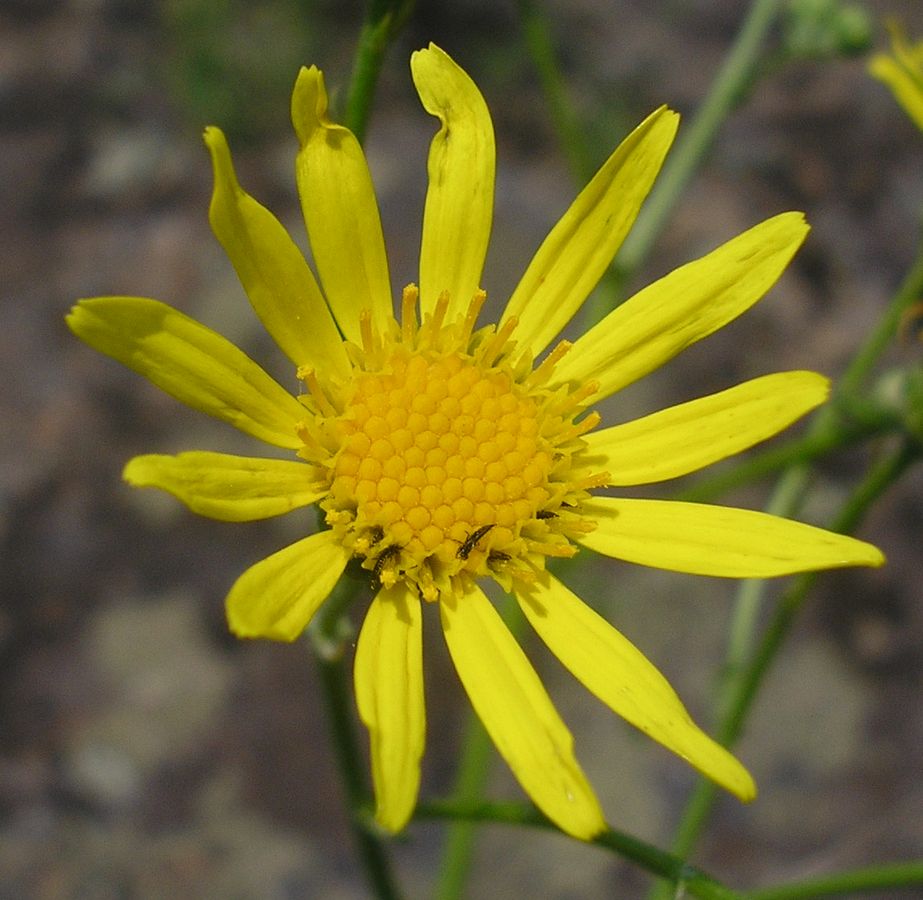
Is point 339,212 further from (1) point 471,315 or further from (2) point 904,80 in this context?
(2) point 904,80

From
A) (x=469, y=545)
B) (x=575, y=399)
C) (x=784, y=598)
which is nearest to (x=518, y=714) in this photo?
(x=469, y=545)

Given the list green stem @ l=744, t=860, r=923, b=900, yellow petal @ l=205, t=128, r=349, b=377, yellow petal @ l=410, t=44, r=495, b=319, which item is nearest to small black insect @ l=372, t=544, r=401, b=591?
yellow petal @ l=205, t=128, r=349, b=377

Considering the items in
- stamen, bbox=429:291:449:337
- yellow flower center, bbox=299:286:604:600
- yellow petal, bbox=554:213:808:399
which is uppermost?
yellow petal, bbox=554:213:808:399

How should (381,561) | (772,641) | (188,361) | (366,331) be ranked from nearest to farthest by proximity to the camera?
1. (188,361)
2. (381,561)
3. (366,331)
4. (772,641)

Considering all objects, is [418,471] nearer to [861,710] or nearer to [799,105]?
[861,710]

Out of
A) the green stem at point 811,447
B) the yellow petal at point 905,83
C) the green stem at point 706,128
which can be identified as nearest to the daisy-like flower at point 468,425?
the green stem at point 811,447

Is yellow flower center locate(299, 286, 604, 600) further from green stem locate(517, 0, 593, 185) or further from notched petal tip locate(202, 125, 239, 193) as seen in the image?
green stem locate(517, 0, 593, 185)

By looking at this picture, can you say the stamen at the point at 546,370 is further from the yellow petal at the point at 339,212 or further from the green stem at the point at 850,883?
the green stem at the point at 850,883
